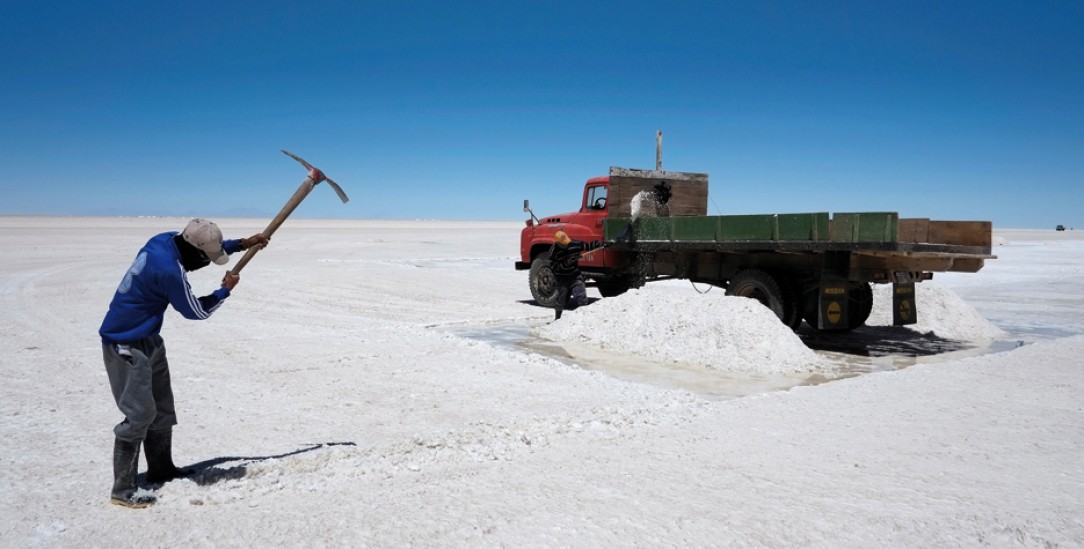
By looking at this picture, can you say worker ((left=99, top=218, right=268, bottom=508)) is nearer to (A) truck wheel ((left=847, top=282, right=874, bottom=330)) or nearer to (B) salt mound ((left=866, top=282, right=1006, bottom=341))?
(A) truck wheel ((left=847, top=282, right=874, bottom=330))

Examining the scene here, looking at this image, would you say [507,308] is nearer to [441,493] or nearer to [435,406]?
[435,406]

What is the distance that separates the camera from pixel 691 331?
10242 millimetres

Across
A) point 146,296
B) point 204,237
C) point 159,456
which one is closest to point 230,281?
point 204,237

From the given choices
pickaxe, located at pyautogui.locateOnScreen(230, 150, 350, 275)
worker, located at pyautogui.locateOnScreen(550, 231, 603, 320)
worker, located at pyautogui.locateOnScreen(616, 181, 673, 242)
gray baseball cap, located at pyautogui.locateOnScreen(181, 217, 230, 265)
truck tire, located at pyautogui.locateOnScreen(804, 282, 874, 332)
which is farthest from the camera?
worker, located at pyautogui.locateOnScreen(616, 181, 673, 242)

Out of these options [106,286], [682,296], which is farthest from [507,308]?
[106,286]

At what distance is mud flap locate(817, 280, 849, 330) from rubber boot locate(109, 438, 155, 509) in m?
8.91

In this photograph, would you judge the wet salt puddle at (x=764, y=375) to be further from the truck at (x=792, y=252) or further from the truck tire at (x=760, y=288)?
the truck tire at (x=760, y=288)

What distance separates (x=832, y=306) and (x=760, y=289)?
55.5 inches

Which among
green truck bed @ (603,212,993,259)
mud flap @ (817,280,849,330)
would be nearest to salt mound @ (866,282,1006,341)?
green truck bed @ (603,212,993,259)

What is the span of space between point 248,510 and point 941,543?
387 centimetres

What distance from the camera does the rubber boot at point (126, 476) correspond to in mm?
4344

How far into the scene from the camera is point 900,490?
483 cm

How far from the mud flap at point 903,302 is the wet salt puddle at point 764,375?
0.44 meters

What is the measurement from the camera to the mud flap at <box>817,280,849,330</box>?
10.7m
